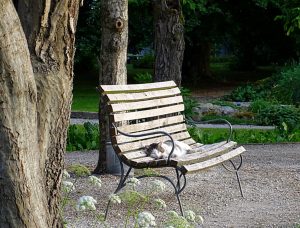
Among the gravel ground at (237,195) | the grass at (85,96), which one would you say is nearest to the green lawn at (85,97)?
the grass at (85,96)

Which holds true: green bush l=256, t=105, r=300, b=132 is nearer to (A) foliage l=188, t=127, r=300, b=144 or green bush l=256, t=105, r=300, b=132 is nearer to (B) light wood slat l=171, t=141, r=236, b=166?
(A) foliage l=188, t=127, r=300, b=144

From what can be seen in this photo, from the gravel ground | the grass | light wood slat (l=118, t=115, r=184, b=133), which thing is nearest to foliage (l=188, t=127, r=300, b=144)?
the gravel ground

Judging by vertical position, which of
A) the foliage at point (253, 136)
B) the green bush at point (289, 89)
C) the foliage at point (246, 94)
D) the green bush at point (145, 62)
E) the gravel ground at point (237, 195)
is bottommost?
the green bush at point (145, 62)

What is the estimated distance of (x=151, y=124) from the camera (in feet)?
27.7

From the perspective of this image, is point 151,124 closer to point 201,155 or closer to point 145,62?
point 201,155

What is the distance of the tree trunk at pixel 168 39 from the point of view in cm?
1359

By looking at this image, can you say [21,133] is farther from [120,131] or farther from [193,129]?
[193,129]

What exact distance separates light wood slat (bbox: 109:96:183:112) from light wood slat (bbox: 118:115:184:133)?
0.15 meters

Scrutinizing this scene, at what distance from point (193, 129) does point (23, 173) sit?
343 inches

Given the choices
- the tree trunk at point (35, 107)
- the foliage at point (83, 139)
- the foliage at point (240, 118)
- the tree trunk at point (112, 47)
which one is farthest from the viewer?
the foliage at point (240, 118)

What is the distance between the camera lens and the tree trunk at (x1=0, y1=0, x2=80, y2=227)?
3.90 metres

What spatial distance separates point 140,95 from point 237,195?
1303 mm

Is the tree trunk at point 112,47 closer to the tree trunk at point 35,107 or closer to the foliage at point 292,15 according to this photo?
the tree trunk at point 35,107

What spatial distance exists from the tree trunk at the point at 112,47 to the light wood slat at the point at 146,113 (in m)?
0.69
